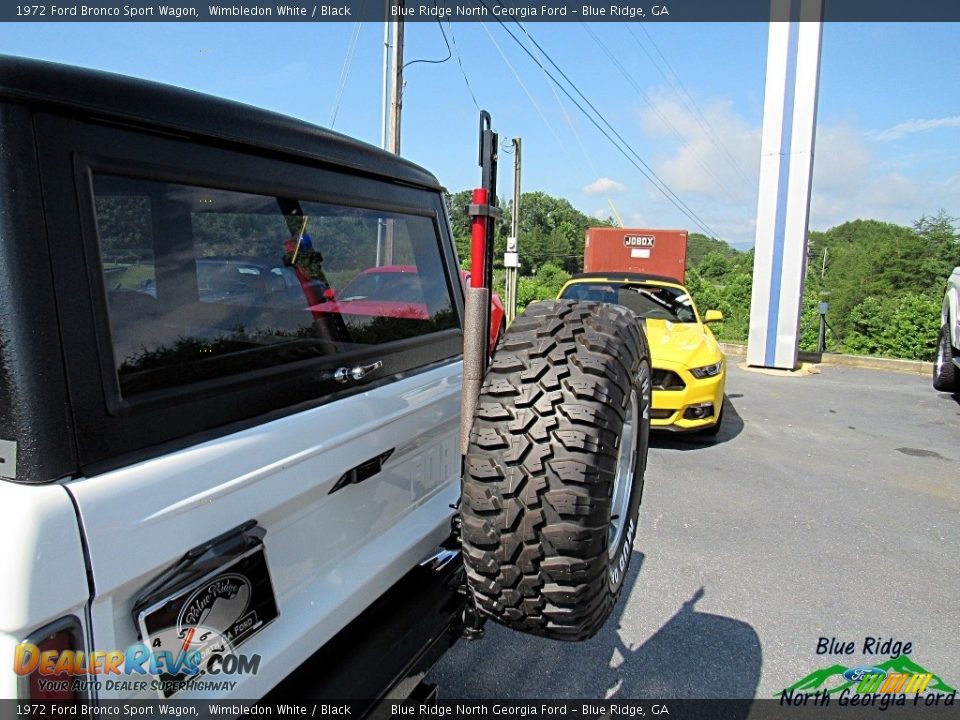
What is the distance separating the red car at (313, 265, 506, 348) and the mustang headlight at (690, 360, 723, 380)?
4239 mm

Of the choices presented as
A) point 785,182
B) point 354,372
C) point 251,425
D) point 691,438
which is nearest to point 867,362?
point 785,182

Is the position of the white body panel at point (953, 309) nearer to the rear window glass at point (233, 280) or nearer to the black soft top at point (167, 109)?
the rear window glass at point (233, 280)

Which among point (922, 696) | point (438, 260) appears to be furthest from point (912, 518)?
point (438, 260)

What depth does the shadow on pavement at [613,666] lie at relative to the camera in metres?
2.60

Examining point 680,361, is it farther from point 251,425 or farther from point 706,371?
point 251,425

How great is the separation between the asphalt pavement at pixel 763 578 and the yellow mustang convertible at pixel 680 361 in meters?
0.39

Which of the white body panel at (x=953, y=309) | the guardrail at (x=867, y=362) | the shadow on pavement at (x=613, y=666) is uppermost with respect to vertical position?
the white body panel at (x=953, y=309)

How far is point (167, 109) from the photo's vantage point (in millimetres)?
1301

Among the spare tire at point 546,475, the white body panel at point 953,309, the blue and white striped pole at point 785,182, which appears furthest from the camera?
the blue and white striped pole at point 785,182

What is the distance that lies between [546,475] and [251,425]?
71 cm

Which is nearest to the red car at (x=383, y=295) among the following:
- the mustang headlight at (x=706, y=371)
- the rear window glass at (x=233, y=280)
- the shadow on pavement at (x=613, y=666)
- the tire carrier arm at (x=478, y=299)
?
the rear window glass at (x=233, y=280)

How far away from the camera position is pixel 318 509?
1586mm

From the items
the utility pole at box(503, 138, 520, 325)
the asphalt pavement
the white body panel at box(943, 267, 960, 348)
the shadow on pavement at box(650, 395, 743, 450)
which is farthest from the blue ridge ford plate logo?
the utility pole at box(503, 138, 520, 325)

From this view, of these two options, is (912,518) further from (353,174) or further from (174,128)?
(174,128)
